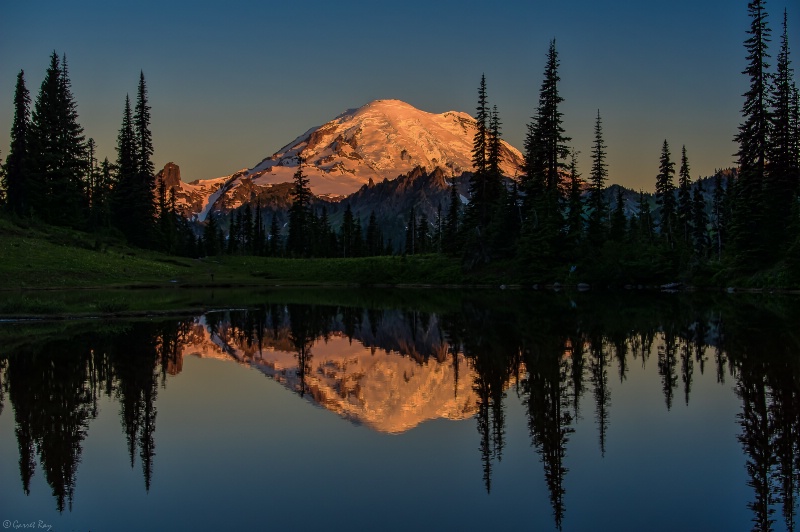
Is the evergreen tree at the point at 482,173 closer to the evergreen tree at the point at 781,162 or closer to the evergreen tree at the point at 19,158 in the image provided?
the evergreen tree at the point at 781,162

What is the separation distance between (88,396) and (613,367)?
14.2m

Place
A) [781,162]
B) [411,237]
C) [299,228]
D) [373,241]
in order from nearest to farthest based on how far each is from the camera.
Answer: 1. [781,162]
2. [299,228]
3. [373,241]
4. [411,237]

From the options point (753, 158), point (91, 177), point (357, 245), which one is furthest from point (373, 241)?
point (753, 158)

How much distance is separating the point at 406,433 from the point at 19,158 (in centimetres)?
8572

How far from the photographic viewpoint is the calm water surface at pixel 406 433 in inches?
377

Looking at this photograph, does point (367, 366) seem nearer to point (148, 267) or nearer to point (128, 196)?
point (148, 267)

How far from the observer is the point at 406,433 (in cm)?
1398

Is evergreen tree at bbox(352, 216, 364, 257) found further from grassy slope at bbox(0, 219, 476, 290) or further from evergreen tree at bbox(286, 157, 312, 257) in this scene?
grassy slope at bbox(0, 219, 476, 290)

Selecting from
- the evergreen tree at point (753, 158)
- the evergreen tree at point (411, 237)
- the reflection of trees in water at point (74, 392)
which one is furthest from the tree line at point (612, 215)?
the evergreen tree at point (411, 237)

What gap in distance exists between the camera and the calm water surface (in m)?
9.59

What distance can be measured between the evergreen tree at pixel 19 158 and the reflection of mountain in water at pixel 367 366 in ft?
191

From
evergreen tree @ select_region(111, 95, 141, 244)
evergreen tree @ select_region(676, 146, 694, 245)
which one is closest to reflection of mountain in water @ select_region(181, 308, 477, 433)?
evergreen tree @ select_region(111, 95, 141, 244)

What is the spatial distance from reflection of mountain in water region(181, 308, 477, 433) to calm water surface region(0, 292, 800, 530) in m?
0.10

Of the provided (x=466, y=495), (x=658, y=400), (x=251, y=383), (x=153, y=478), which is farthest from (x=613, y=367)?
(x=153, y=478)
